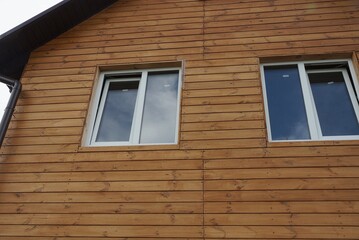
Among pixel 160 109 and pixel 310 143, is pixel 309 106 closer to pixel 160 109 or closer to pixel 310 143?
pixel 310 143

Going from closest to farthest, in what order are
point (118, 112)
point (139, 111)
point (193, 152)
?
1. point (193, 152)
2. point (139, 111)
3. point (118, 112)

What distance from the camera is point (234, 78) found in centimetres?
364

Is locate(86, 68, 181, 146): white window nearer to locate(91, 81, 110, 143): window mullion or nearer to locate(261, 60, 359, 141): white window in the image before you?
locate(91, 81, 110, 143): window mullion

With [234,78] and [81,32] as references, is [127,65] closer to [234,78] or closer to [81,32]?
[81,32]

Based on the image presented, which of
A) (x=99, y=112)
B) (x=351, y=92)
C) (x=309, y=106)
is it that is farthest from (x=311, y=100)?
(x=99, y=112)

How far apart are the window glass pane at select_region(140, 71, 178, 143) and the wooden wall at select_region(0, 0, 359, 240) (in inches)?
7.8

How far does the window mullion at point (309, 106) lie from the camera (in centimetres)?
319

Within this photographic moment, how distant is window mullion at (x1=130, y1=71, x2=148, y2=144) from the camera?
3.47 m

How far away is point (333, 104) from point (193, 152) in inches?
67.4

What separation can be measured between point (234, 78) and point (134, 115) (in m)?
1.31

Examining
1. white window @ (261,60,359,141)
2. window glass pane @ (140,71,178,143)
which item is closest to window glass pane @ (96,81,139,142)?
window glass pane @ (140,71,178,143)

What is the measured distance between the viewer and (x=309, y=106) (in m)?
3.36

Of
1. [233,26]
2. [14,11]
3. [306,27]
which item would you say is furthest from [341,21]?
[14,11]

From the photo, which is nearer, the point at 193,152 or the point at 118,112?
the point at 193,152
